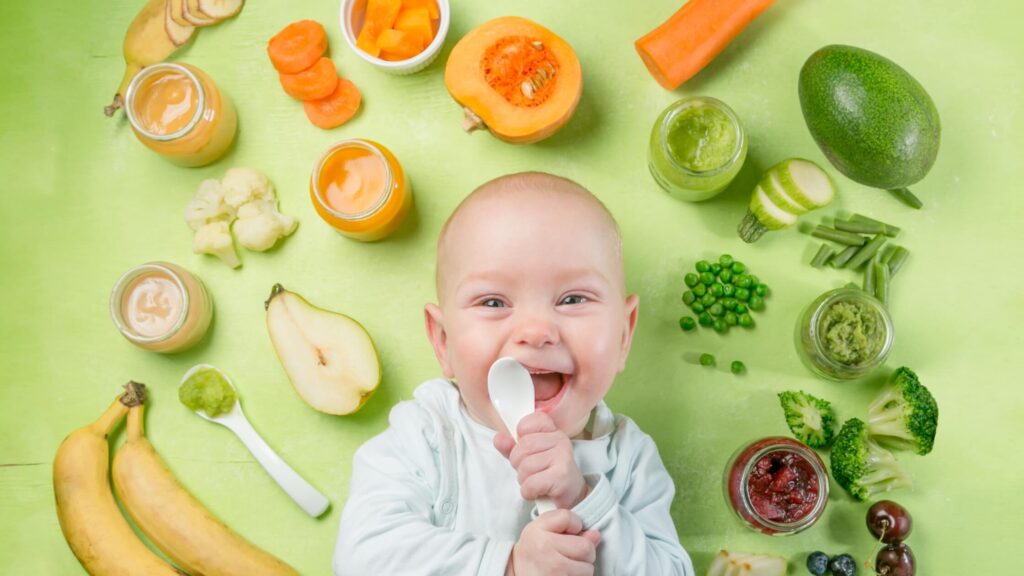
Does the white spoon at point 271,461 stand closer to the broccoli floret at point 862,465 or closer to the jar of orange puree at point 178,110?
the jar of orange puree at point 178,110

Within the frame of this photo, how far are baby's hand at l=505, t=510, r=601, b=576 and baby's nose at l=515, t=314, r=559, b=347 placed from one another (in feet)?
0.89

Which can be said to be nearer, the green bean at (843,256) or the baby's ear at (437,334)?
the baby's ear at (437,334)

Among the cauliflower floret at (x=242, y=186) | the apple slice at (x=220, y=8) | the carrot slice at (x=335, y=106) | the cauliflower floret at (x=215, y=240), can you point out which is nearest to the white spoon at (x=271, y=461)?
the cauliflower floret at (x=215, y=240)

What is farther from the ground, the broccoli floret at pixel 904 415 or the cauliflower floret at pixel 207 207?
the cauliflower floret at pixel 207 207

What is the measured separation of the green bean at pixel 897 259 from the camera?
195cm

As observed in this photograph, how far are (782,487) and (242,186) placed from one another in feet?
4.44

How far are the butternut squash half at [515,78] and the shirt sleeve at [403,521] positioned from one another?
0.65 m

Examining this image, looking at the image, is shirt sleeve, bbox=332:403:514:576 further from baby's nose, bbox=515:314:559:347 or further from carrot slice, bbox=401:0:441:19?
carrot slice, bbox=401:0:441:19

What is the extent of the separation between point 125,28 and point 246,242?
638 mm

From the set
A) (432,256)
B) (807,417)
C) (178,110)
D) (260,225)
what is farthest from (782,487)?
(178,110)

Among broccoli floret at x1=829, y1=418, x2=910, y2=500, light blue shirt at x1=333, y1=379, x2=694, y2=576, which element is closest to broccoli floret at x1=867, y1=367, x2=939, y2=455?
broccoli floret at x1=829, y1=418, x2=910, y2=500

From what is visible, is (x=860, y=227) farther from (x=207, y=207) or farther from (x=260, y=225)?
(x=207, y=207)

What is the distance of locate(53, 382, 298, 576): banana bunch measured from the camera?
183cm

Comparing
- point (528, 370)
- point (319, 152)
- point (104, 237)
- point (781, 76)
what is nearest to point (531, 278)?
point (528, 370)
